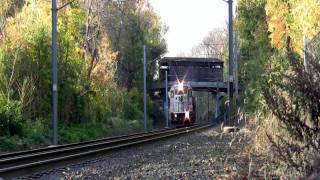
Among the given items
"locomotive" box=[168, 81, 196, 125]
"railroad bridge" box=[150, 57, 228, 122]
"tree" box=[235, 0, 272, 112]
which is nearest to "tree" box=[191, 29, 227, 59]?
"railroad bridge" box=[150, 57, 228, 122]

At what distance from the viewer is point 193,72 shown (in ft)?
221

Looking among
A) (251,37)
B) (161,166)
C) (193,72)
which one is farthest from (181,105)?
(161,166)

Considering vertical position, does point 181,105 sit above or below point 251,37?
below

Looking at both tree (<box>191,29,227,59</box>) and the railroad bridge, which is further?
tree (<box>191,29,227,59</box>)

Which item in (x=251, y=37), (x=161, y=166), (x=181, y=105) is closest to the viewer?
(x=161, y=166)

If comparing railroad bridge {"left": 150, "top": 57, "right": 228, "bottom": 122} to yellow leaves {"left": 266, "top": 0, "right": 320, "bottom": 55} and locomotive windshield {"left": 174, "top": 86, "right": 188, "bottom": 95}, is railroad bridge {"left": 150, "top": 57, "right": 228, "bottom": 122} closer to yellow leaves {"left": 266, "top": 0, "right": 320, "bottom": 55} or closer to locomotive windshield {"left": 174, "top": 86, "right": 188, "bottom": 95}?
locomotive windshield {"left": 174, "top": 86, "right": 188, "bottom": 95}

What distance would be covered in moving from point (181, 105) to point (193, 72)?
48.7ft

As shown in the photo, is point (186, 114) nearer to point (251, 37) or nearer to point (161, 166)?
point (251, 37)

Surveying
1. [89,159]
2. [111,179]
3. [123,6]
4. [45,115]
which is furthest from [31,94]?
[123,6]

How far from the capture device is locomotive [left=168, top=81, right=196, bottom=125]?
173 feet

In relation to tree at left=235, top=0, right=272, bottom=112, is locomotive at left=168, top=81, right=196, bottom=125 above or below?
below

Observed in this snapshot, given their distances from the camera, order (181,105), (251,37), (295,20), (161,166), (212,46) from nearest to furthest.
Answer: (161,166) < (295,20) < (181,105) < (251,37) < (212,46)

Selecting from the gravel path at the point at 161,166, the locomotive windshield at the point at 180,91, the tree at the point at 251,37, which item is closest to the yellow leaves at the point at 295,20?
the gravel path at the point at 161,166

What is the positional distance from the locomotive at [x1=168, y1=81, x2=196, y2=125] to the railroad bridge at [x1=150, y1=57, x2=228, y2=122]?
38.1 ft
